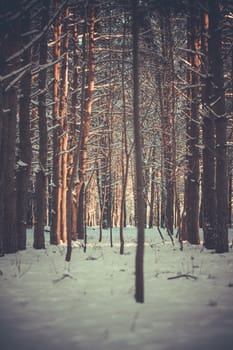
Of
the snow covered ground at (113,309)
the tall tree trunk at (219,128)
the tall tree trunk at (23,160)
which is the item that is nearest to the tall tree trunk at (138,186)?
the snow covered ground at (113,309)

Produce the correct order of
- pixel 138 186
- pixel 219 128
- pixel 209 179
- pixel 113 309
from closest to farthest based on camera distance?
pixel 113 309 → pixel 138 186 → pixel 219 128 → pixel 209 179

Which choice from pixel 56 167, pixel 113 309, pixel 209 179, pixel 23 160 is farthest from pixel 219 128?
pixel 113 309

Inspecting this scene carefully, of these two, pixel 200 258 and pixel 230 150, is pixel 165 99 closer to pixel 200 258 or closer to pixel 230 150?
pixel 230 150

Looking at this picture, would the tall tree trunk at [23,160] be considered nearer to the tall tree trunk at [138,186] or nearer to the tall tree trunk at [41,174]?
the tall tree trunk at [41,174]

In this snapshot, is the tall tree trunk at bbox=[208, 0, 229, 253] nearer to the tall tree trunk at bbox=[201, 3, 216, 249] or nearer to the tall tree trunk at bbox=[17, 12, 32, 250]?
the tall tree trunk at bbox=[201, 3, 216, 249]

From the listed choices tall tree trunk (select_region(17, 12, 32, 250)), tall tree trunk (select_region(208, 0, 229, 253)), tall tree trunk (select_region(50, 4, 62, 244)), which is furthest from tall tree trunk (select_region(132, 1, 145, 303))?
tall tree trunk (select_region(50, 4, 62, 244))

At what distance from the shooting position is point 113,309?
4.04m

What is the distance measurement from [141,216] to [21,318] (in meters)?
1.93

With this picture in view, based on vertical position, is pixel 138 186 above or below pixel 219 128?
below

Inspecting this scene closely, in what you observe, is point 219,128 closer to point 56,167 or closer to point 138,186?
point 138,186

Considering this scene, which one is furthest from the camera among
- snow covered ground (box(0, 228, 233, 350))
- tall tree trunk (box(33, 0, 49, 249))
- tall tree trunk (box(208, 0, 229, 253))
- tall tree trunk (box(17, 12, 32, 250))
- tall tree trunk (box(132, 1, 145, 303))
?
tall tree trunk (box(33, 0, 49, 249))

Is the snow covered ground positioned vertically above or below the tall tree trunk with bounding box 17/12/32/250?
below

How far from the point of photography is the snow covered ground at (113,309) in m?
3.09

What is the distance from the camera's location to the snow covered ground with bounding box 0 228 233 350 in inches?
122
